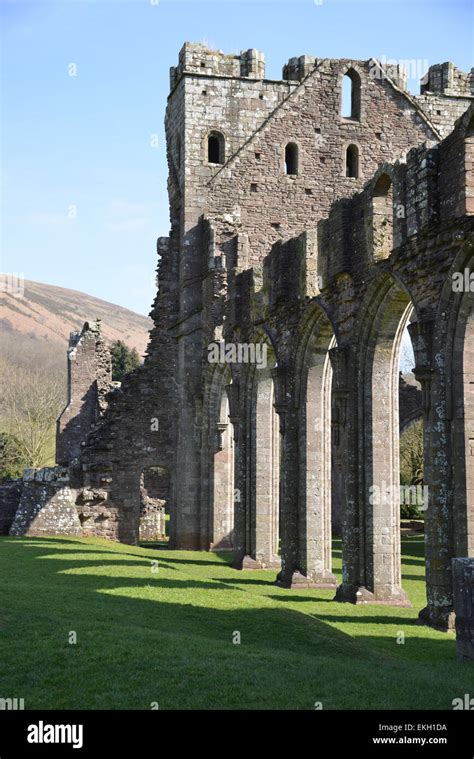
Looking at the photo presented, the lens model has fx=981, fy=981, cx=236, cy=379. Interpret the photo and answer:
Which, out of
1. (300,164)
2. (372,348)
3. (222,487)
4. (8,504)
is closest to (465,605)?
(372,348)

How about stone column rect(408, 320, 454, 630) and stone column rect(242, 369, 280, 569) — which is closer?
stone column rect(408, 320, 454, 630)

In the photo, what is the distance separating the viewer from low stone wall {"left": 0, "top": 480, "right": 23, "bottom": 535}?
2495cm

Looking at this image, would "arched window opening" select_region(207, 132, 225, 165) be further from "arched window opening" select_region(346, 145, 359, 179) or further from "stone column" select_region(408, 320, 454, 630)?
"stone column" select_region(408, 320, 454, 630)

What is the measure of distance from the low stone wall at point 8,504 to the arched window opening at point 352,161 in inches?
491

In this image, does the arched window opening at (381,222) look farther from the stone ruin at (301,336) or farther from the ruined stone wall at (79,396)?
the ruined stone wall at (79,396)

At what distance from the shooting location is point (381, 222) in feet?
49.4

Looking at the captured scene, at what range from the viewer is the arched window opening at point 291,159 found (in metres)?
26.9

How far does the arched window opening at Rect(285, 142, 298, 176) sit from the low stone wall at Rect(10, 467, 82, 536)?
1023 centimetres

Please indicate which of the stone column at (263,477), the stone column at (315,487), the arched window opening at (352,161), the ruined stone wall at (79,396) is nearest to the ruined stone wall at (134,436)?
the arched window opening at (352,161)

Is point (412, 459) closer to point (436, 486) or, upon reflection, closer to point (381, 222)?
point (381, 222)

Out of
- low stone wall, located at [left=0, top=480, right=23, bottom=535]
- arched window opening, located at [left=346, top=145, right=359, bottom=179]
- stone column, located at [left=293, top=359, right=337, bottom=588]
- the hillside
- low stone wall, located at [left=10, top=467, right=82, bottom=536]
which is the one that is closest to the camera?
stone column, located at [left=293, top=359, right=337, bottom=588]

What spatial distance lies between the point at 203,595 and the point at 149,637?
4331mm

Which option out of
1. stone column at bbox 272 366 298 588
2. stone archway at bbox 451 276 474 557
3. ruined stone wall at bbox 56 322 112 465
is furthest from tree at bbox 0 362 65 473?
stone archway at bbox 451 276 474 557
